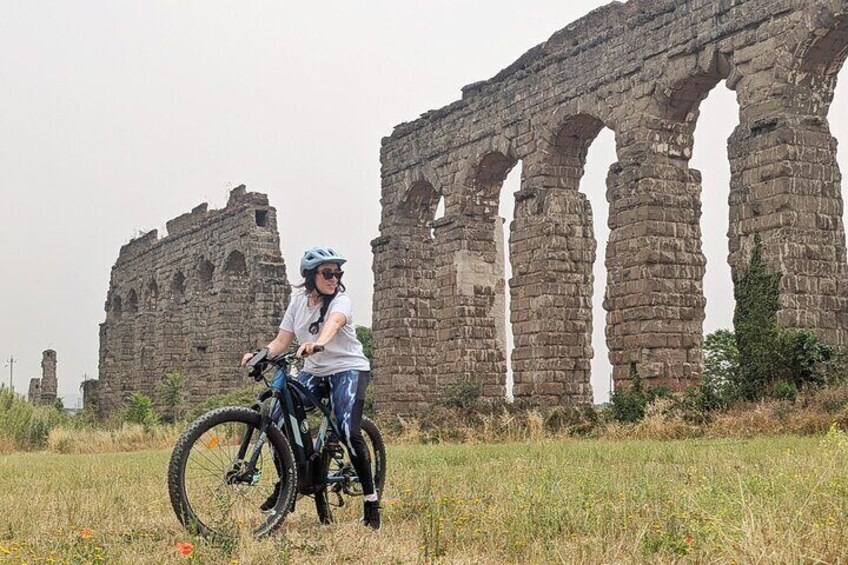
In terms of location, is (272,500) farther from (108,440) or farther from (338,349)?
(108,440)

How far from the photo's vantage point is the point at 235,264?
31.8m

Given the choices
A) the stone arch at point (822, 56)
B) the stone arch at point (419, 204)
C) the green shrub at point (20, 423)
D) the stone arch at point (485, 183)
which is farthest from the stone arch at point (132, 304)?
the stone arch at point (822, 56)

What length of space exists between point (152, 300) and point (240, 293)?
8.77 m

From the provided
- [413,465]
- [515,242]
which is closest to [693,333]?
[515,242]

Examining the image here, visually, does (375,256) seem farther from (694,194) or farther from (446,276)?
(694,194)

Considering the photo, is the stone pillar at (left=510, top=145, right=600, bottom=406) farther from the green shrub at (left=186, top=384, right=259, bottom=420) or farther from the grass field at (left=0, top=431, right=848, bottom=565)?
the grass field at (left=0, top=431, right=848, bottom=565)

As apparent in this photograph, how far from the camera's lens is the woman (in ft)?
18.7

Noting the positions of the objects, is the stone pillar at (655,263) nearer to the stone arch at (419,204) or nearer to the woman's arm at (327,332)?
the stone arch at (419,204)

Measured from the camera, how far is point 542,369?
750 inches

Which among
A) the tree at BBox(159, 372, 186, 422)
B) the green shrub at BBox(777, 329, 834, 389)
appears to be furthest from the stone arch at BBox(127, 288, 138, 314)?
the green shrub at BBox(777, 329, 834, 389)

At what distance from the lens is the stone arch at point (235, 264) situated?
103ft

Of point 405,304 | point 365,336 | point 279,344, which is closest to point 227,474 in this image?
point 279,344

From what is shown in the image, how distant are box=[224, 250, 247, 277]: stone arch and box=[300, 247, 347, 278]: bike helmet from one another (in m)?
25.8

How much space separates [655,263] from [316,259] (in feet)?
38.7
